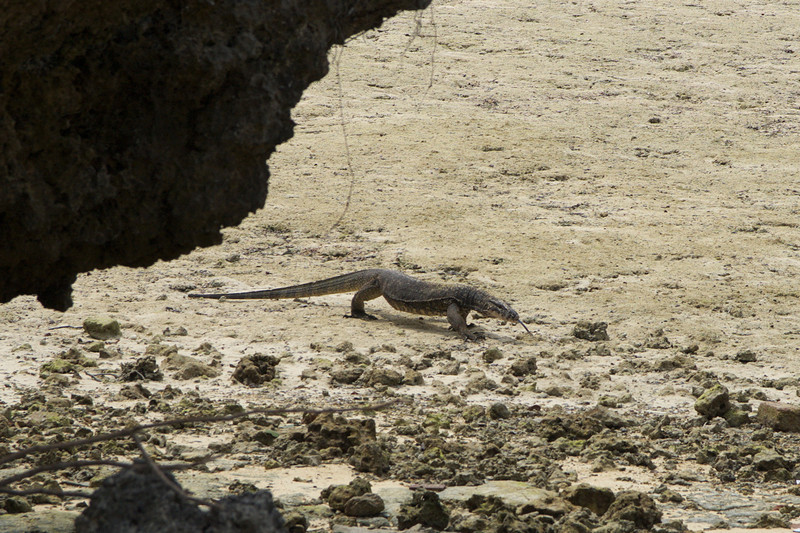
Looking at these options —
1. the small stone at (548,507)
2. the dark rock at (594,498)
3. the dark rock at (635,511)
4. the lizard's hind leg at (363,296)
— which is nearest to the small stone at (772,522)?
the dark rock at (635,511)

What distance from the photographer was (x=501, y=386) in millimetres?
6457

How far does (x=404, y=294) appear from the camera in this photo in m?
8.27

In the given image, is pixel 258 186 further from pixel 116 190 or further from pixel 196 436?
pixel 196 436

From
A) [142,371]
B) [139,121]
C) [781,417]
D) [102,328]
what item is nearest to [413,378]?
[142,371]

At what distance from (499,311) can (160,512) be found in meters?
5.65

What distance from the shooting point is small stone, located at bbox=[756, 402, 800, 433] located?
5559mm

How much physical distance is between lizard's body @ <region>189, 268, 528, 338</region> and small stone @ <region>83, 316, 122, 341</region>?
1.13 m

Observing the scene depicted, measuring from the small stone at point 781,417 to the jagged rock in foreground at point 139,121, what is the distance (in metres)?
3.46

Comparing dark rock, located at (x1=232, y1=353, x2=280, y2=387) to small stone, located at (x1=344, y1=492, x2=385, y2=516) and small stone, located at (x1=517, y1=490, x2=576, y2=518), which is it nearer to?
small stone, located at (x1=344, y1=492, x2=385, y2=516)

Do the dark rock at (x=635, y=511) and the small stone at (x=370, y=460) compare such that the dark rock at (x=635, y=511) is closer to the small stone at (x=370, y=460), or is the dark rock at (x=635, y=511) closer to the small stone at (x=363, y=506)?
the small stone at (x=363, y=506)

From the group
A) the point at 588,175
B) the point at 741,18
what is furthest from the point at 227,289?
the point at 741,18

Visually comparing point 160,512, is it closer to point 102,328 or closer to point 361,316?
point 102,328

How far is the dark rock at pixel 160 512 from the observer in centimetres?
221

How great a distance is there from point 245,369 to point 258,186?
3.20m
